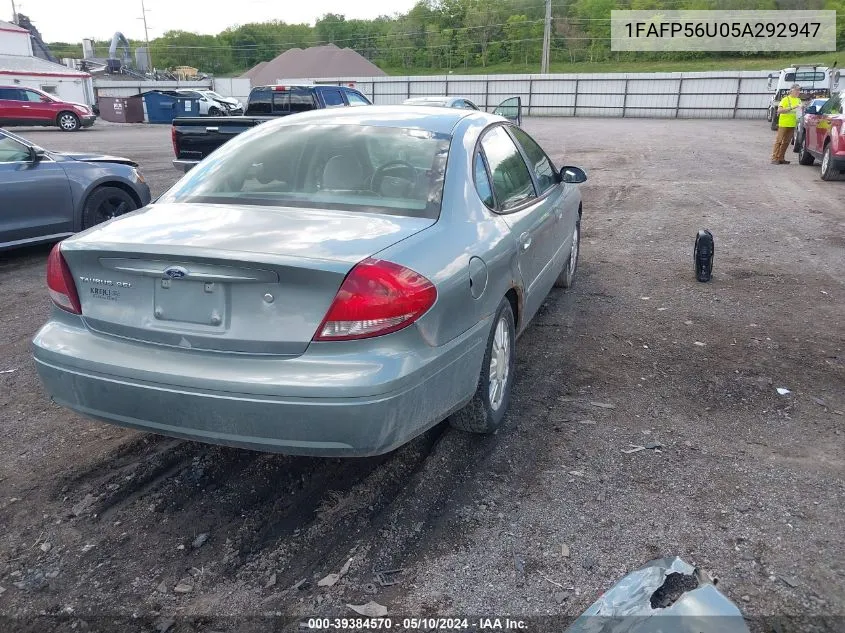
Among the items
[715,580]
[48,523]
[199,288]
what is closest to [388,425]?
[199,288]

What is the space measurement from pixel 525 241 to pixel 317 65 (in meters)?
75.1

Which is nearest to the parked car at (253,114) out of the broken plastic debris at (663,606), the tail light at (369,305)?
the tail light at (369,305)

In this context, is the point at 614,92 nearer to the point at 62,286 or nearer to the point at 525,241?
the point at 525,241

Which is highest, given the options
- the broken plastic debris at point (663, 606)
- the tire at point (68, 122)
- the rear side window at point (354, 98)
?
the rear side window at point (354, 98)

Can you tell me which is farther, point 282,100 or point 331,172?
point 282,100

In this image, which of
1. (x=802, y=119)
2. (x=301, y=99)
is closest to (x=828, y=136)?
(x=802, y=119)

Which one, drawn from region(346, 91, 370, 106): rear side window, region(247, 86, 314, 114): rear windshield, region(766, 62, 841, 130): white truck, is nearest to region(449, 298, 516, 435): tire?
region(247, 86, 314, 114): rear windshield

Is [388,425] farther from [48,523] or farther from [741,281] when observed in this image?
[741,281]

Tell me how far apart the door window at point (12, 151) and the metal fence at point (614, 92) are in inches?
1500

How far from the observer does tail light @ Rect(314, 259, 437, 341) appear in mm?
2627

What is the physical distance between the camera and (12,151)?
7.05 metres

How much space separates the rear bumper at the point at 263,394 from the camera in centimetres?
259

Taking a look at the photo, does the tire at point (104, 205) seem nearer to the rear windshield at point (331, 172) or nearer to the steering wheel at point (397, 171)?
the rear windshield at point (331, 172)

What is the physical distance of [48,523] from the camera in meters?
2.96
